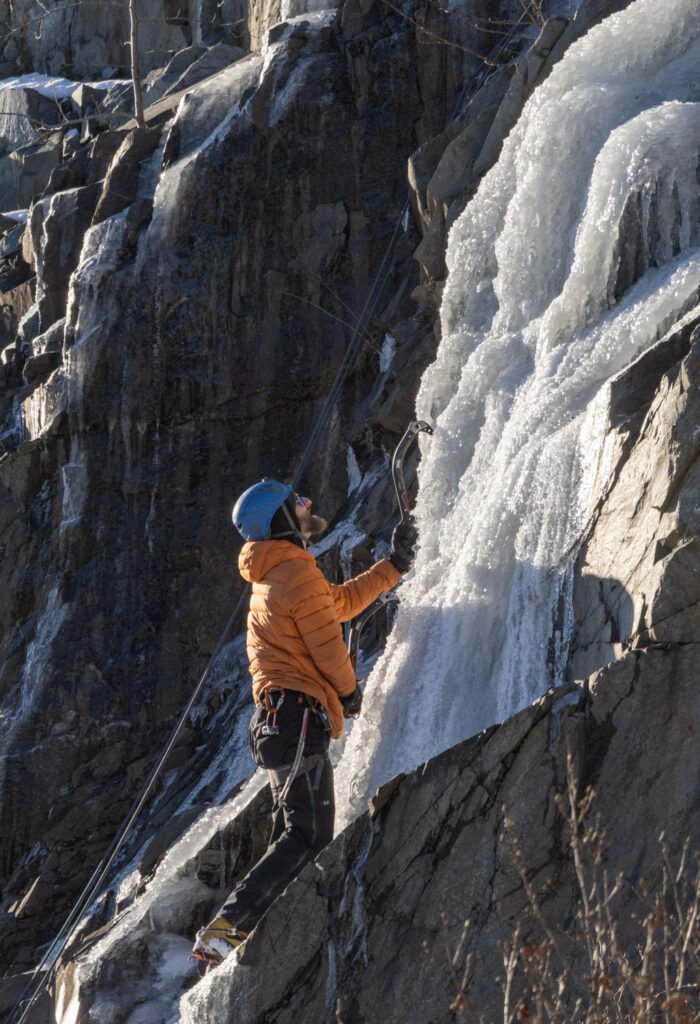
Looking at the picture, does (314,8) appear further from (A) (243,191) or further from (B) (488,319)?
(B) (488,319)

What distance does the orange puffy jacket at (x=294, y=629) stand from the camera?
225 inches

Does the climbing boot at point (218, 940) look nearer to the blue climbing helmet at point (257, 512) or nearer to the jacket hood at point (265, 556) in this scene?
the jacket hood at point (265, 556)

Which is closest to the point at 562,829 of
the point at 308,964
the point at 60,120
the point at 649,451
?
the point at 308,964

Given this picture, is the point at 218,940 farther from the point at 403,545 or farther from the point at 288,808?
the point at 403,545

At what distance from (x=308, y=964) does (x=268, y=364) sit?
27.4 feet

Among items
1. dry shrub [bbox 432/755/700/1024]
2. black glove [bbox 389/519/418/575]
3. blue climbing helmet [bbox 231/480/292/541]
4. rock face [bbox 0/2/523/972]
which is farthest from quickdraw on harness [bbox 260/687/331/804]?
rock face [bbox 0/2/523/972]

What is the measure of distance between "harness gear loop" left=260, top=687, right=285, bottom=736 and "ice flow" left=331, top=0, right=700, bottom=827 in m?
0.61

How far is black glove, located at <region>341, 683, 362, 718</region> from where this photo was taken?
19.3 ft

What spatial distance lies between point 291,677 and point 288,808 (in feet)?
1.88

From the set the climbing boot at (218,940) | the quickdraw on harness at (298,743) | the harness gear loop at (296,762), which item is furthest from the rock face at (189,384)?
the climbing boot at (218,940)

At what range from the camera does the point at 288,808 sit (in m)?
5.47

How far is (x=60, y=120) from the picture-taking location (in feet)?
78.7

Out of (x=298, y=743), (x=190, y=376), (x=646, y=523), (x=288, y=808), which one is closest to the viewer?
(x=646, y=523)

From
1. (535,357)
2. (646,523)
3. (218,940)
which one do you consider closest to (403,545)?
(646,523)
